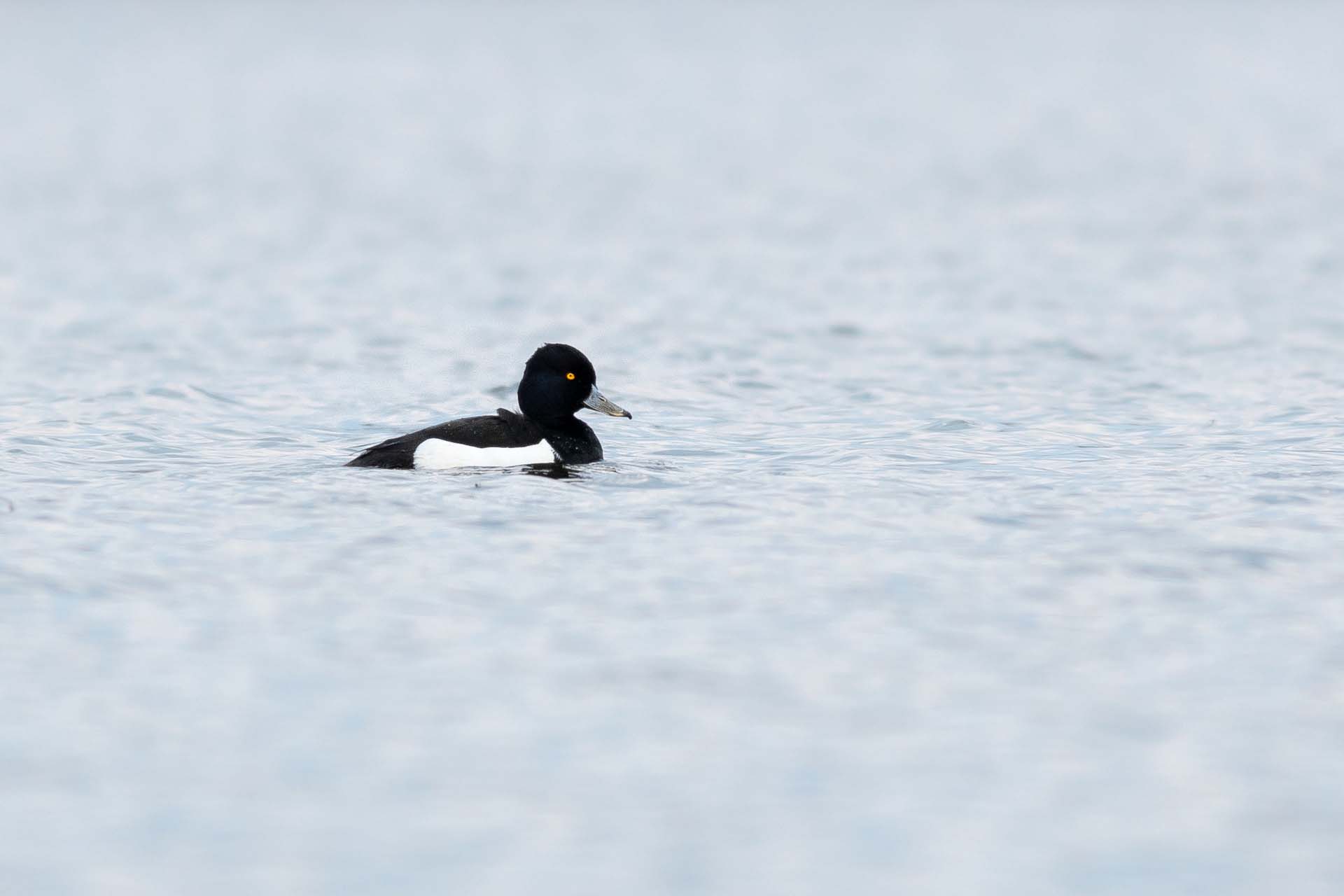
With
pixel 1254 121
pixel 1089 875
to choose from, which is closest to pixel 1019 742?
pixel 1089 875

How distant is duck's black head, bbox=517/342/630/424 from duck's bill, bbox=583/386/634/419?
67mm

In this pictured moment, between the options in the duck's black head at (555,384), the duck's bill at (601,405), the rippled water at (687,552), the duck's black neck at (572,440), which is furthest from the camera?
the duck's bill at (601,405)

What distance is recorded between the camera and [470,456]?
12.0 m

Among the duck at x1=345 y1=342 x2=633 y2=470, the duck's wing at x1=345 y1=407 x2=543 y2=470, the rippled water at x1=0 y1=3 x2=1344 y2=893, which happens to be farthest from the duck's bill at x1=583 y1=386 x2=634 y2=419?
the duck's wing at x1=345 y1=407 x2=543 y2=470

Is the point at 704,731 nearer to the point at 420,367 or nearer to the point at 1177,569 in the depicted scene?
the point at 1177,569

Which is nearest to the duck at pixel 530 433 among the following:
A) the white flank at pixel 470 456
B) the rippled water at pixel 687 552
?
the white flank at pixel 470 456

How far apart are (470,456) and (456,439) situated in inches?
5.8

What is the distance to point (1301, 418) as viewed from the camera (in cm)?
1398

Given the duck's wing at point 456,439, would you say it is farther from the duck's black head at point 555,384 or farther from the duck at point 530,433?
the duck's black head at point 555,384

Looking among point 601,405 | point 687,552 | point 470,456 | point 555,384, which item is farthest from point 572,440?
point 687,552

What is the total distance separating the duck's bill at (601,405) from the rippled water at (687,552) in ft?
2.14

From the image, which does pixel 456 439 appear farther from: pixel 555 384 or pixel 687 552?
pixel 687 552

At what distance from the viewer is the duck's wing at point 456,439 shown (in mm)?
11906

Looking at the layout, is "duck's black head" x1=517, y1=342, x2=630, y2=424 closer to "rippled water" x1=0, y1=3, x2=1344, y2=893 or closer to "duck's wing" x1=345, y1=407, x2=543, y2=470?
"duck's wing" x1=345, y1=407, x2=543, y2=470
